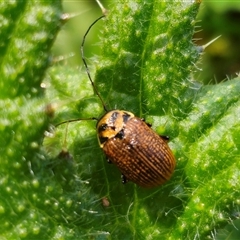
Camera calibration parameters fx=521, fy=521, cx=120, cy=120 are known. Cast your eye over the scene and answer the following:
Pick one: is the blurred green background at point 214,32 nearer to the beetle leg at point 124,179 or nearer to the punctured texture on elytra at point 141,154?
the punctured texture on elytra at point 141,154

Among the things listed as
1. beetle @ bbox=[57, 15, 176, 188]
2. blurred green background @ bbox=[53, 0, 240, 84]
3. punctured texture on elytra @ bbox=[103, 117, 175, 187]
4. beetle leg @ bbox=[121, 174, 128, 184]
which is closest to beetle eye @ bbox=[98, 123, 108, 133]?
beetle @ bbox=[57, 15, 176, 188]

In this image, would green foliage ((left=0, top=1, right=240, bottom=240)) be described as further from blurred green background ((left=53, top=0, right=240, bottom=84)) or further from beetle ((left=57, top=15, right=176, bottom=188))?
blurred green background ((left=53, top=0, right=240, bottom=84))

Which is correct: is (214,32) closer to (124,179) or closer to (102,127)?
(102,127)

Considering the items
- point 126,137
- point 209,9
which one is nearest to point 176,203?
point 126,137

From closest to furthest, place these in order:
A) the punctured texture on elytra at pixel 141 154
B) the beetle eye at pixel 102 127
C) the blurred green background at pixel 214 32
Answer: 1. the punctured texture on elytra at pixel 141 154
2. the beetle eye at pixel 102 127
3. the blurred green background at pixel 214 32

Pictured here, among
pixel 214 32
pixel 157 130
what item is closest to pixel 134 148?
pixel 157 130

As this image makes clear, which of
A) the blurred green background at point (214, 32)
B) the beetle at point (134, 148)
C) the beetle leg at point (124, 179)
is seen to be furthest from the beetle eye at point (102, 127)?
the blurred green background at point (214, 32)
